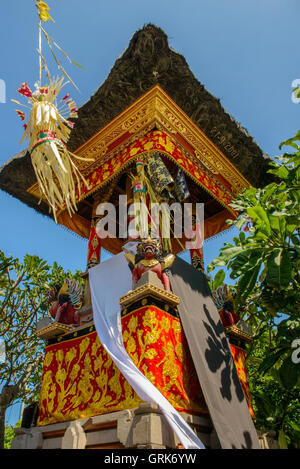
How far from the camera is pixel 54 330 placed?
16.5 ft

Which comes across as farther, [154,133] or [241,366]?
[154,133]

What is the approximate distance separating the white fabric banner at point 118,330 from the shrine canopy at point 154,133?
185cm

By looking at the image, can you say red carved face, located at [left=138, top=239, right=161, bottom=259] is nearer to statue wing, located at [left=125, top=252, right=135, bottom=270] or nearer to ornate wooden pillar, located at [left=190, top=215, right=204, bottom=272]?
statue wing, located at [left=125, top=252, right=135, bottom=270]

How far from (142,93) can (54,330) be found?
4332mm

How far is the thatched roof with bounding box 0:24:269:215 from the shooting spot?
574 centimetres

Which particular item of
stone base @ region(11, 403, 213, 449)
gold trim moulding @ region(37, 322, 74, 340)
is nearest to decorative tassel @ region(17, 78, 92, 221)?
stone base @ region(11, 403, 213, 449)

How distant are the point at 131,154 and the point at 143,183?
28.2 inches

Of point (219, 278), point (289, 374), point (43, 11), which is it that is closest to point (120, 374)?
point (219, 278)

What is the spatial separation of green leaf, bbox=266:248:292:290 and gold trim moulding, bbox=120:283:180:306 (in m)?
1.20
